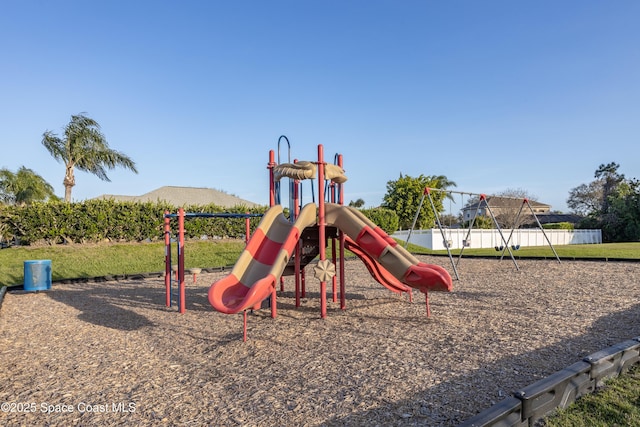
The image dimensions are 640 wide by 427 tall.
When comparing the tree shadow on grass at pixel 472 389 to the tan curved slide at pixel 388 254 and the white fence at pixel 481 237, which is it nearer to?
the tan curved slide at pixel 388 254

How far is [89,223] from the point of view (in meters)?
19.1

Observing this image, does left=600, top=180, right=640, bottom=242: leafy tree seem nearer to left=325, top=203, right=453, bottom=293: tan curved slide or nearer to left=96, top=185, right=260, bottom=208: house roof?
left=96, top=185, right=260, bottom=208: house roof

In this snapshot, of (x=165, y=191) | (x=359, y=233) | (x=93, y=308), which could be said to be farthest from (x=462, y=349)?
(x=165, y=191)

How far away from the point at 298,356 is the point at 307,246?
3.76m

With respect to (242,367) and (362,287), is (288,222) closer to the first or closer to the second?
(242,367)

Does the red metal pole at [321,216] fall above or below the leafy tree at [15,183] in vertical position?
below

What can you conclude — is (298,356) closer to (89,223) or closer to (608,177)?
(89,223)

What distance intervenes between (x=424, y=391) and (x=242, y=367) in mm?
2163

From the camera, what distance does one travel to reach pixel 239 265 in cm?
661

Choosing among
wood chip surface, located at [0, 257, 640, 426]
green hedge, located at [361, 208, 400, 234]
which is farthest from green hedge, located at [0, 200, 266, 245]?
green hedge, located at [361, 208, 400, 234]

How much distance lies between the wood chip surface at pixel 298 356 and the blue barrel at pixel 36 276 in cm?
205

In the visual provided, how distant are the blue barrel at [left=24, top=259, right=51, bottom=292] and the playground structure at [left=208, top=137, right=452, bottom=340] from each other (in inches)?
307

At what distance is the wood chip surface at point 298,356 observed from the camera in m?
3.65

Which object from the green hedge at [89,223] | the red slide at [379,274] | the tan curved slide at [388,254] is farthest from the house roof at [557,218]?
the tan curved slide at [388,254]
